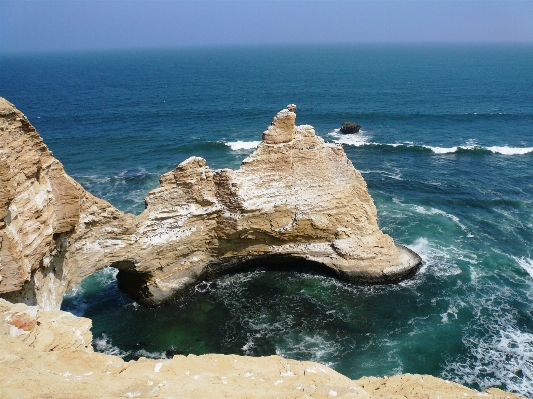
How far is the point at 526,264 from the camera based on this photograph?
29.9m

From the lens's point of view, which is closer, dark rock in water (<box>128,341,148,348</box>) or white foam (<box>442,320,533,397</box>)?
white foam (<box>442,320,533,397</box>)

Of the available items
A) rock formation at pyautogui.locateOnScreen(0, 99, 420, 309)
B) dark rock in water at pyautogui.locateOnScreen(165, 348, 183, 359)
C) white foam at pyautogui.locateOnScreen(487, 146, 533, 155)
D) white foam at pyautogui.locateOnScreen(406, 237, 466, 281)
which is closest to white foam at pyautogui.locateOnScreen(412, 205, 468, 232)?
white foam at pyautogui.locateOnScreen(406, 237, 466, 281)

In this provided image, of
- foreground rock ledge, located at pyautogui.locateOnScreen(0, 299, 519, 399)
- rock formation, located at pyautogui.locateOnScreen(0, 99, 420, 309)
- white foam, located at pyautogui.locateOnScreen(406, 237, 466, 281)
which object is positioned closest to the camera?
foreground rock ledge, located at pyautogui.locateOnScreen(0, 299, 519, 399)

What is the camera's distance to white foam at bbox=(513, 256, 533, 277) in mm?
29294

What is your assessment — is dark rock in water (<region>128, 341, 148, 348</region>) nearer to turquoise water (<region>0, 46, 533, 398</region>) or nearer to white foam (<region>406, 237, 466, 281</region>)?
turquoise water (<region>0, 46, 533, 398</region>)

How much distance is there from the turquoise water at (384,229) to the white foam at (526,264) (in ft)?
0.25

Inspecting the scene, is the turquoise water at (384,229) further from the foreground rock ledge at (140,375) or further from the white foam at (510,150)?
the foreground rock ledge at (140,375)

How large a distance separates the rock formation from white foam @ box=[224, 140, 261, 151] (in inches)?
1114

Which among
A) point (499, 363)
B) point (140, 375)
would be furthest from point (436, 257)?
point (140, 375)

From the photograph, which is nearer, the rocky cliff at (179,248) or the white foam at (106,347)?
the rocky cliff at (179,248)

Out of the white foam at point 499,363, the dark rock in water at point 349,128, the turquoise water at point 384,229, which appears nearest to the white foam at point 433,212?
the turquoise water at point 384,229

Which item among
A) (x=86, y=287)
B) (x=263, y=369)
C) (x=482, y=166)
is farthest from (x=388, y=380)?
(x=482, y=166)

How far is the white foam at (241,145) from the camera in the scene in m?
54.9

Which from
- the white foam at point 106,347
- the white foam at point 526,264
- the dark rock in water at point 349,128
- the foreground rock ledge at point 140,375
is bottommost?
the white foam at point 106,347
